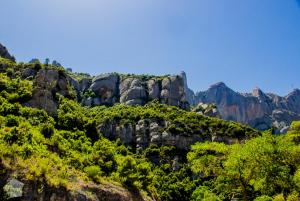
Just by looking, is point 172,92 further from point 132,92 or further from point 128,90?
point 128,90

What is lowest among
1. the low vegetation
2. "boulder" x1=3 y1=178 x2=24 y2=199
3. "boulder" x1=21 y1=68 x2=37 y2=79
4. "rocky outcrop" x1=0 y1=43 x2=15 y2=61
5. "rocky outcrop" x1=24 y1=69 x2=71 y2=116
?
"boulder" x1=3 y1=178 x2=24 y2=199

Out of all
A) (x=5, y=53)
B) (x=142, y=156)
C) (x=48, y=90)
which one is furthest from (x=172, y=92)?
(x=48, y=90)

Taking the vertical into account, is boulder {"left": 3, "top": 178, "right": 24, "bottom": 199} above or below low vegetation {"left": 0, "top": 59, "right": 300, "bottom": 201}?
below

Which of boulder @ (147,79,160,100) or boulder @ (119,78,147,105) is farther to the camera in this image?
boulder @ (147,79,160,100)

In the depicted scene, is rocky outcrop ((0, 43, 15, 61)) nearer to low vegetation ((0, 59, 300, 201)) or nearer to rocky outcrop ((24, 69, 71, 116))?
low vegetation ((0, 59, 300, 201))

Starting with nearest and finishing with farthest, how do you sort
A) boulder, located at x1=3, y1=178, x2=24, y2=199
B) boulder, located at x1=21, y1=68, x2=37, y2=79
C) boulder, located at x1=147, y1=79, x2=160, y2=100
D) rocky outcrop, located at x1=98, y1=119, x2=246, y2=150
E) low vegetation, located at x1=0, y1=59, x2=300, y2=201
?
low vegetation, located at x1=0, y1=59, x2=300, y2=201 < boulder, located at x1=3, y1=178, x2=24, y2=199 < boulder, located at x1=21, y1=68, x2=37, y2=79 < rocky outcrop, located at x1=98, y1=119, x2=246, y2=150 < boulder, located at x1=147, y1=79, x2=160, y2=100

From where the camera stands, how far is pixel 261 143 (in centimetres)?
3058

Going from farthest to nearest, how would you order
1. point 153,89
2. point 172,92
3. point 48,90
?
point 153,89, point 172,92, point 48,90

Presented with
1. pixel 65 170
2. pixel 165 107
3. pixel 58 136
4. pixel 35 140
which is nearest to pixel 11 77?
pixel 58 136

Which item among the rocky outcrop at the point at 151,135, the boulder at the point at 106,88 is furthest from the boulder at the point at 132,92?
the rocky outcrop at the point at 151,135

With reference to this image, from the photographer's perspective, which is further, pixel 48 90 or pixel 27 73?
pixel 27 73

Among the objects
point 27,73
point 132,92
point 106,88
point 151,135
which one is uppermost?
point 106,88

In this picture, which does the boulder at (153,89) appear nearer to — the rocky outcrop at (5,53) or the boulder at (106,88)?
the boulder at (106,88)

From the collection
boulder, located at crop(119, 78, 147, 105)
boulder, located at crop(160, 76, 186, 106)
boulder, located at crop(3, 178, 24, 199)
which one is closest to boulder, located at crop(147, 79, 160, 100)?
boulder, located at crop(160, 76, 186, 106)
